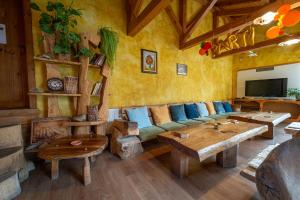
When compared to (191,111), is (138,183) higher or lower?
lower

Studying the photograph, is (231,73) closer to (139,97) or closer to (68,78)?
(139,97)

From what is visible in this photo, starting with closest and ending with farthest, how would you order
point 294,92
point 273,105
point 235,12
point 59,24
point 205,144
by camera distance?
1. point 205,144
2. point 59,24
3. point 294,92
4. point 235,12
5. point 273,105

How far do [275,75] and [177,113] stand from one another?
398cm

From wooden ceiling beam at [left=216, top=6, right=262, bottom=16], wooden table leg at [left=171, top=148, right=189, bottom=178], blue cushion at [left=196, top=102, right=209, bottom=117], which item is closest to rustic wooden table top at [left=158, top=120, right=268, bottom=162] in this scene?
wooden table leg at [left=171, top=148, right=189, bottom=178]

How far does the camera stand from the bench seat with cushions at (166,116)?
267cm

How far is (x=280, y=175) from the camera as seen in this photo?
1.60 ft

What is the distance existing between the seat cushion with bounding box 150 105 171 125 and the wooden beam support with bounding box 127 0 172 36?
5.42ft

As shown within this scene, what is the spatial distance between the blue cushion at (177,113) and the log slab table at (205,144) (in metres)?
1.19

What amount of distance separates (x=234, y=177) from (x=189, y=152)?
81 cm

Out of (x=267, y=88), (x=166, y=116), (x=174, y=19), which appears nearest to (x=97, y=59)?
(x=166, y=116)

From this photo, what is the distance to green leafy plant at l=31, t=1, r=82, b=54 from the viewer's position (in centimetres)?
190

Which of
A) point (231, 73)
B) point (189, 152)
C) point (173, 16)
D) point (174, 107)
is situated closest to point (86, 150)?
point (189, 152)

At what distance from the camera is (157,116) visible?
120 inches

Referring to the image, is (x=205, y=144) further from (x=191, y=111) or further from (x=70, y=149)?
(x=191, y=111)
